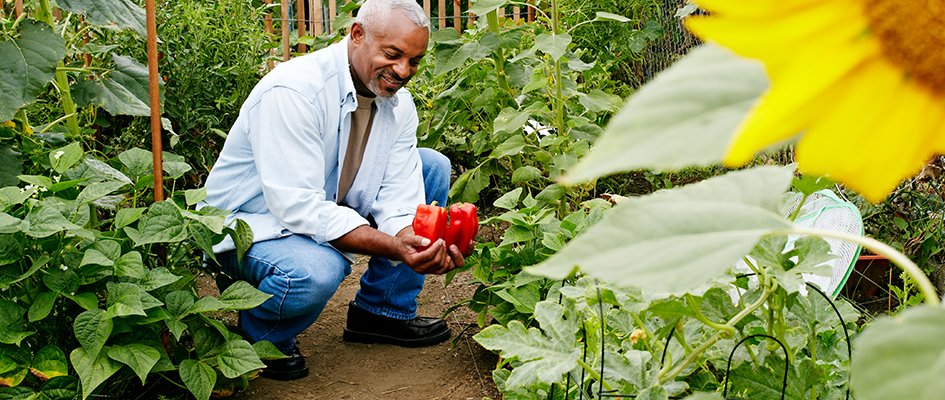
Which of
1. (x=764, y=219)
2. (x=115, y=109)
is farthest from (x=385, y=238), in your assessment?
(x=764, y=219)

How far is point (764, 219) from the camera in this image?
422mm

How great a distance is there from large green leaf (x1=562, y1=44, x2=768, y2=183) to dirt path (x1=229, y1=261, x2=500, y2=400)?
2463 mm

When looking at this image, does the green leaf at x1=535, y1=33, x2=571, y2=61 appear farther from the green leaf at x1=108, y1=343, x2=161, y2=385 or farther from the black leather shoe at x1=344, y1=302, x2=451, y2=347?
the green leaf at x1=108, y1=343, x2=161, y2=385

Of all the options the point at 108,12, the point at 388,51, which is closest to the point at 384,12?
the point at 388,51

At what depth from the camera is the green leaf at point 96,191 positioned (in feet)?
7.42

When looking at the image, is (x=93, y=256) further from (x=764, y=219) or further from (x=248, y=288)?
(x=764, y=219)

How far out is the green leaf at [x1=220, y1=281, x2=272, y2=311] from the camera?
2.40 metres

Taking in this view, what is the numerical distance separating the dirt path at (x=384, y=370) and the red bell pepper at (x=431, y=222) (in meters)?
0.39

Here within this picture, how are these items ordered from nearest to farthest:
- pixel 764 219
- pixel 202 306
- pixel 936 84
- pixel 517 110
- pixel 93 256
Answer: pixel 936 84
pixel 764 219
pixel 93 256
pixel 202 306
pixel 517 110

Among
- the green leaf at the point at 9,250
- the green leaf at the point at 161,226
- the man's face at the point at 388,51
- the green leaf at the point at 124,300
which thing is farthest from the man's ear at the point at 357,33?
the green leaf at the point at 9,250

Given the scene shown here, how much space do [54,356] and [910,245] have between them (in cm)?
248

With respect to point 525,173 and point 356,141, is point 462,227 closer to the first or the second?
point 356,141

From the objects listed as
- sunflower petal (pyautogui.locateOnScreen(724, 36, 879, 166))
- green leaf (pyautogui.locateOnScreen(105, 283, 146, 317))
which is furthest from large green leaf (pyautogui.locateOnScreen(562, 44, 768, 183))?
green leaf (pyautogui.locateOnScreen(105, 283, 146, 317))

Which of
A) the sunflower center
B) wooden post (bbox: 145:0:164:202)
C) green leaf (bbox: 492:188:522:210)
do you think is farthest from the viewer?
green leaf (bbox: 492:188:522:210)
